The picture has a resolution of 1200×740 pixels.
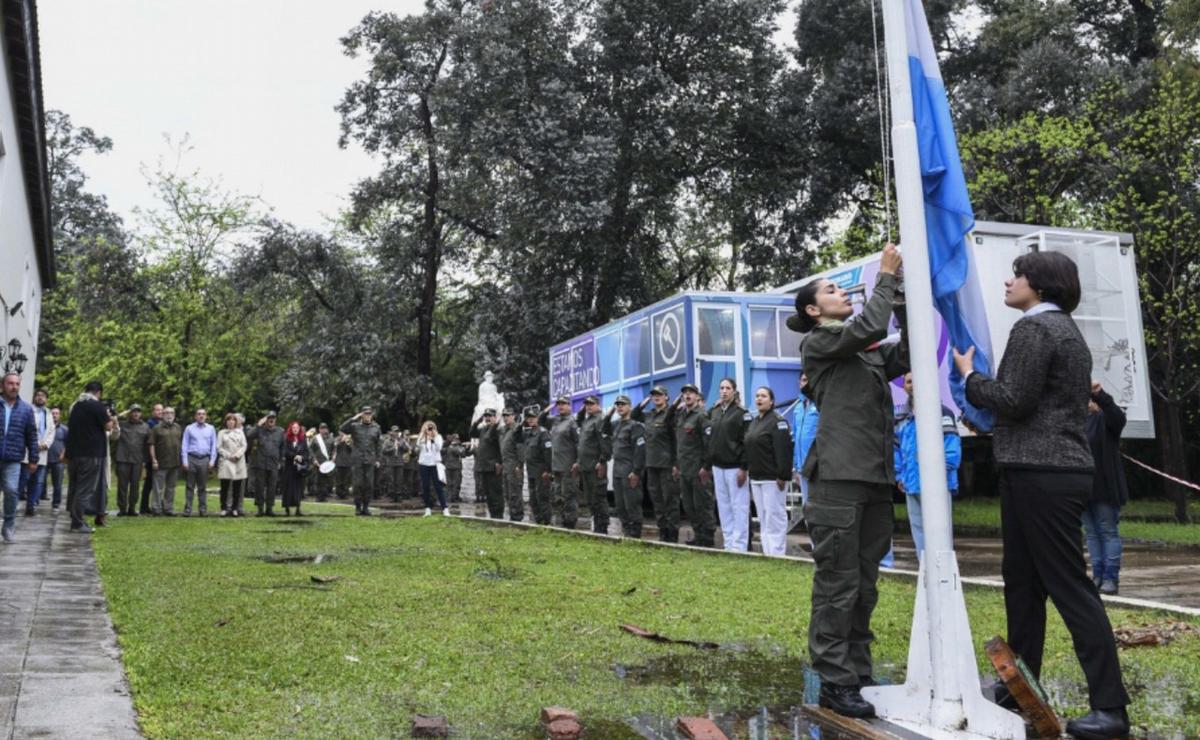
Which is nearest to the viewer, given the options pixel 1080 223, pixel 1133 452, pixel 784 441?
pixel 784 441

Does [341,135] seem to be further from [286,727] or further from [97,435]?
[286,727]

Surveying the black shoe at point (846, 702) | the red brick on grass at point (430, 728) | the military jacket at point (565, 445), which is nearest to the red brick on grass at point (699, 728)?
the black shoe at point (846, 702)

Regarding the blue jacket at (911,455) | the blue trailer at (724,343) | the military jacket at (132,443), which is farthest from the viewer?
the military jacket at (132,443)

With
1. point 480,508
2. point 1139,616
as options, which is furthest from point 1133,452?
point 1139,616

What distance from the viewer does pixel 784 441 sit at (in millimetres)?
12141

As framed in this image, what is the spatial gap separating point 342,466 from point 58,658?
25549mm

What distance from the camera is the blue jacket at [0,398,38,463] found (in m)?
12.6

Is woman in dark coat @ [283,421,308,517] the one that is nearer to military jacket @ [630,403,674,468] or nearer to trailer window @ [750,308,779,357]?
military jacket @ [630,403,674,468]

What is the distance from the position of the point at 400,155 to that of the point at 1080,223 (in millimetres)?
22729

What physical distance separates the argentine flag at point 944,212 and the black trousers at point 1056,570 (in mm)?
498

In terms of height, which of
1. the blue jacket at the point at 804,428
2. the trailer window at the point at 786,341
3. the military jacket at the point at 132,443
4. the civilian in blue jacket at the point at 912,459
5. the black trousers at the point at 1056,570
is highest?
the trailer window at the point at 786,341

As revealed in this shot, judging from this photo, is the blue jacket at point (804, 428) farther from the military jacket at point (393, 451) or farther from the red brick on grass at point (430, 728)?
the military jacket at point (393, 451)

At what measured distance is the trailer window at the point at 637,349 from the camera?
62.1 ft

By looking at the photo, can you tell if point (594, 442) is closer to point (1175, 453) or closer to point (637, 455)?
point (637, 455)
